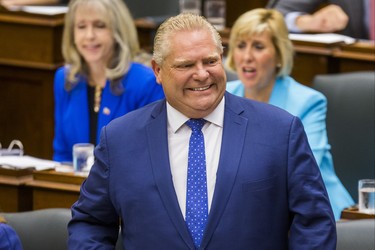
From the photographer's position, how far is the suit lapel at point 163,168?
98.4 inches

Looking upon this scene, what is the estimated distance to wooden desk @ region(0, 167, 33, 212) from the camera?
3701 millimetres

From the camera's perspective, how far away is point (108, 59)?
4336 mm

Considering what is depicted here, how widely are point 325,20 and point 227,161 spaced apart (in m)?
2.78

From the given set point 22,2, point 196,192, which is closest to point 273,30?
point 196,192

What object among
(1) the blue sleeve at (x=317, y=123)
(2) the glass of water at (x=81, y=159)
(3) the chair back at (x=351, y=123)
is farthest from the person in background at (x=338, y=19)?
(2) the glass of water at (x=81, y=159)

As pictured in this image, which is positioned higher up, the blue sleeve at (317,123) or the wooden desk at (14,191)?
the blue sleeve at (317,123)

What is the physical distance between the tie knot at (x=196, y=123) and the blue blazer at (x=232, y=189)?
6 cm

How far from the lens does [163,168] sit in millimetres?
2531

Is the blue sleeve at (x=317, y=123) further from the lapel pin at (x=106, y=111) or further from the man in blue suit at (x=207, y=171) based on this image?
the man in blue suit at (x=207, y=171)

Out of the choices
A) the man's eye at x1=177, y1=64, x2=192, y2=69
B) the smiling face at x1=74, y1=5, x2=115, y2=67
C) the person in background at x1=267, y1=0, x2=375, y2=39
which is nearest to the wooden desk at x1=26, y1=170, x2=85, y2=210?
the smiling face at x1=74, y1=5, x2=115, y2=67

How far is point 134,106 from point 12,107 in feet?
4.41

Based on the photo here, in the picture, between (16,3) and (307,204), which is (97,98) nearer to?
(16,3)

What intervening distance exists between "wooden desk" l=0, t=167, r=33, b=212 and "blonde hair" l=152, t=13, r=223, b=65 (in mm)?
1293

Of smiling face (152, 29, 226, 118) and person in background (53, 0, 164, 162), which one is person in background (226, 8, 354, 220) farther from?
smiling face (152, 29, 226, 118)
